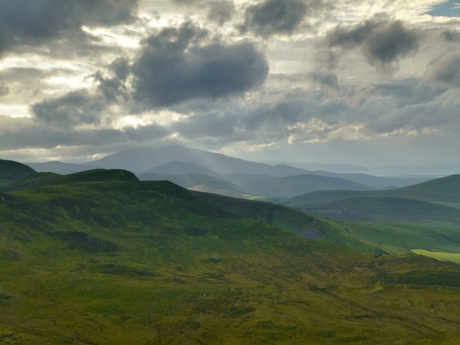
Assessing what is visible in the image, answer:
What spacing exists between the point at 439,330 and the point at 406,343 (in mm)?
24375

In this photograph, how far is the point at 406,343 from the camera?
531 feet

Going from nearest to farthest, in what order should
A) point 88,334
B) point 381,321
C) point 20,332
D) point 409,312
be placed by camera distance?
point 20,332 → point 88,334 → point 381,321 → point 409,312

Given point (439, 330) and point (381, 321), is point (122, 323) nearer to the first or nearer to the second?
point (381, 321)

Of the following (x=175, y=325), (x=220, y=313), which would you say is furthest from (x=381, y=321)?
(x=175, y=325)

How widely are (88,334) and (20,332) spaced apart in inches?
986

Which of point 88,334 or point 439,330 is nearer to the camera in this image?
point 88,334

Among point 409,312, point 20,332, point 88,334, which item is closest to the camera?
point 20,332

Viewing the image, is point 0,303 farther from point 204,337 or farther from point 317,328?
point 317,328

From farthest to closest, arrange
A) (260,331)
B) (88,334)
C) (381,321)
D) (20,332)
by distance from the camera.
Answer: (381,321)
(260,331)
(88,334)
(20,332)

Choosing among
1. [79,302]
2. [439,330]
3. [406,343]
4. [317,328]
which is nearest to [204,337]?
[317,328]

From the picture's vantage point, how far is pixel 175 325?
176375 millimetres

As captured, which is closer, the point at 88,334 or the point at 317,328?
the point at 88,334

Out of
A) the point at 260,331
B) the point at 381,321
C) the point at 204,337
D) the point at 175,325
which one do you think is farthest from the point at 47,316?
the point at 381,321

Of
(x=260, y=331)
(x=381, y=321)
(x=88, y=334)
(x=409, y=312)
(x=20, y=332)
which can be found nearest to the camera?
(x=20, y=332)
